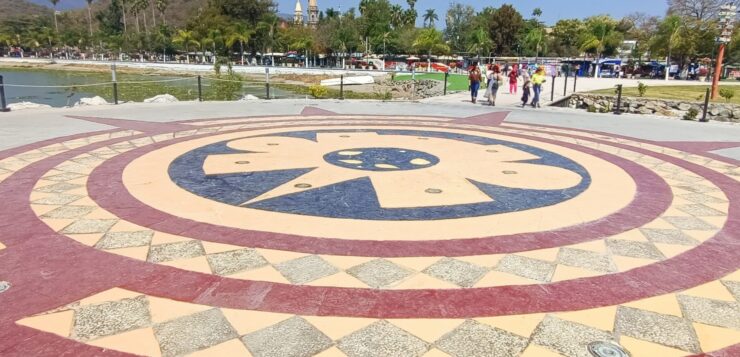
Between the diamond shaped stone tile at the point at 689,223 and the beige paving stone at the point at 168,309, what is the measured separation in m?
5.10

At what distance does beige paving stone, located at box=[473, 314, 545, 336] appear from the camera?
348cm

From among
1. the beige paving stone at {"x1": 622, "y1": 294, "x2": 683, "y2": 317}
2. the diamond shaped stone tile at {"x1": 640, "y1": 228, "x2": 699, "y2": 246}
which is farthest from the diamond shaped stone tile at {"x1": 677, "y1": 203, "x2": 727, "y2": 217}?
the beige paving stone at {"x1": 622, "y1": 294, "x2": 683, "y2": 317}

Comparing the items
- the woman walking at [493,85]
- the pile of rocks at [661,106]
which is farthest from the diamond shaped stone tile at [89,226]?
the pile of rocks at [661,106]

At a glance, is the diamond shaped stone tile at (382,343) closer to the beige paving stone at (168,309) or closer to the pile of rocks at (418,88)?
the beige paving stone at (168,309)

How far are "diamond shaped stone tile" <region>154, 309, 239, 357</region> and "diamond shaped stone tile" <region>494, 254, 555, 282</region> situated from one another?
7.69 feet

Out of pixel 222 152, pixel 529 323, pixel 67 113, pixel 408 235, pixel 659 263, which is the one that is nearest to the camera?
pixel 529 323

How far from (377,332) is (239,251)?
1860mm

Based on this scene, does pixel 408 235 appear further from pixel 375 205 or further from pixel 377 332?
pixel 377 332

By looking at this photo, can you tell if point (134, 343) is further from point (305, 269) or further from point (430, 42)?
point (430, 42)

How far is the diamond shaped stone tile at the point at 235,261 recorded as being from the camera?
4340mm

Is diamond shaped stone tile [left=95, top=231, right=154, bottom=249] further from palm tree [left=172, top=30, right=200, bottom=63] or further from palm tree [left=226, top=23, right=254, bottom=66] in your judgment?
palm tree [left=172, top=30, right=200, bottom=63]

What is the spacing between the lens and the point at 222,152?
9.31 meters

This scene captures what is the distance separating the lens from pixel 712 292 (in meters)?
4.11

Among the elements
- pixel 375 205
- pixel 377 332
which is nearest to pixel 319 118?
pixel 375 205
